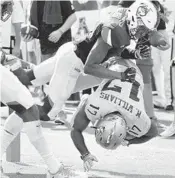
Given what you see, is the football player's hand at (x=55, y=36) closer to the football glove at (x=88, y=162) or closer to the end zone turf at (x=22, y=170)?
the end zone turf at (x=22, y=170)

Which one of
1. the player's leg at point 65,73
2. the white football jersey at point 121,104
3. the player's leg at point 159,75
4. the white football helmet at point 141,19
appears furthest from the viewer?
the player's leg at point 159,75

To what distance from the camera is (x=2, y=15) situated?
497 cm

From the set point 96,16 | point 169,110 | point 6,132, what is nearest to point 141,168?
point 6,132

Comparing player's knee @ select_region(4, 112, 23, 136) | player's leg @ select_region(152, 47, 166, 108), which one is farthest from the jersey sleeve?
player's leg @ select_region(152, 47, 166, 108)

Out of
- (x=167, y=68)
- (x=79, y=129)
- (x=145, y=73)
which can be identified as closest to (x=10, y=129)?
(x=79, y=129)

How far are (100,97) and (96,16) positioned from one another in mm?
4161

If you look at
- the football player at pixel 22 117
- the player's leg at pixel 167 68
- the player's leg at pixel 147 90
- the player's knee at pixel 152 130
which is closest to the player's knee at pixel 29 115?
the football player at pixel 22 117

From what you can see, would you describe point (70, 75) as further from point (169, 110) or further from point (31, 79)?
point (169, 110)

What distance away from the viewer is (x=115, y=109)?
197 inches

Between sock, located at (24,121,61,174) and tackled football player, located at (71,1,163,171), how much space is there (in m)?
0.27

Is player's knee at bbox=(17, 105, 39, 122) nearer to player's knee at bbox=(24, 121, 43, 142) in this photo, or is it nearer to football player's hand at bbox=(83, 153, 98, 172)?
player's knee at bbox=(24, 121, 43, 142)

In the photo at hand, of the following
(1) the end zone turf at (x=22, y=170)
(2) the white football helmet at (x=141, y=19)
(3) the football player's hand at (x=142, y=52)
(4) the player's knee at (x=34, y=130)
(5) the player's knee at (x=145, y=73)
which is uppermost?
(2) the white football helmet at (x=141, y=19)

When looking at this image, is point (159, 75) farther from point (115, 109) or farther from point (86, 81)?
point (115, 109)

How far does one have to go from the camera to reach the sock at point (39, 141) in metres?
4.75
